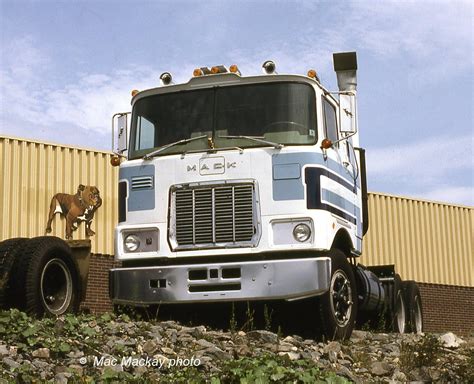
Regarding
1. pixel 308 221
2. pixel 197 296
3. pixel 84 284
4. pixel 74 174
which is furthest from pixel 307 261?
pixel 74 174

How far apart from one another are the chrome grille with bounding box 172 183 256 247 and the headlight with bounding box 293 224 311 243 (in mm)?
453

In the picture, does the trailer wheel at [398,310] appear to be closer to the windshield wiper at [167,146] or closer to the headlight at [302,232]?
the headlight at [302,232]

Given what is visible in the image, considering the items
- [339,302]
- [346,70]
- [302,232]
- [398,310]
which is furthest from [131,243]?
[398,310]

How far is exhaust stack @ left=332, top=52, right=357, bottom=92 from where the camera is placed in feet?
38.7

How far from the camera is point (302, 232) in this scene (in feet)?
28.8

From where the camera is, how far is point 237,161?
899 centimetres

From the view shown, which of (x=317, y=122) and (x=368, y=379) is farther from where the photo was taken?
(x=317, y=122)

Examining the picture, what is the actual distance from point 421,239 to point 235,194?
16.9 m

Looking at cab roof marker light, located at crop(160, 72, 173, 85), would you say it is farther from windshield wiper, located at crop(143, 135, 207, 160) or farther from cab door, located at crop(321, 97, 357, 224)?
cab door, located at crop(321, 97, 357, 224)

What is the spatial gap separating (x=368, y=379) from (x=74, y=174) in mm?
12024

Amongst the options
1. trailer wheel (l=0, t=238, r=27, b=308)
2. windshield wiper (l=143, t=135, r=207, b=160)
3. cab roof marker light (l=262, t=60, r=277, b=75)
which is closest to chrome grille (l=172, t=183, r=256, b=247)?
windshield wiper (l=143, t=135, r=207, b=160)

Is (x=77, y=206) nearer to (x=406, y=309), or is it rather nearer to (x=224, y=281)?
(x=406, y=309)

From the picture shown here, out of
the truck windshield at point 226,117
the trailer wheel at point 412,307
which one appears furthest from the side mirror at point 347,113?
the trailer wheel at point 412,307

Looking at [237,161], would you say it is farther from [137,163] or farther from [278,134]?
[137,163]
